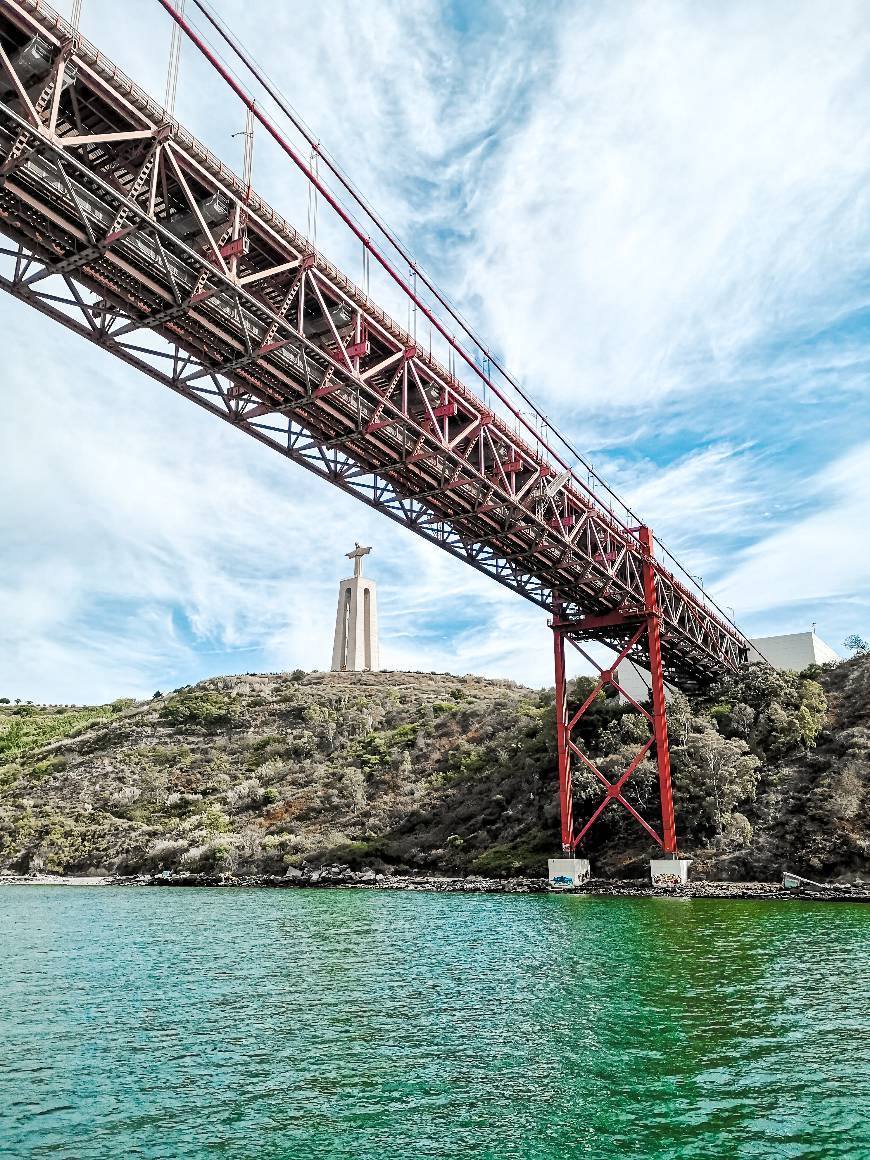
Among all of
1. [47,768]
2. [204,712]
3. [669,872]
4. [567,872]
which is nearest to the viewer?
[669,872]

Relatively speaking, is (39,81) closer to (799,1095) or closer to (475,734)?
(799,1095)

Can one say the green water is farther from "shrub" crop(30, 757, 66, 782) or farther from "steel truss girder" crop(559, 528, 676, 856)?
"shrub" crop(30, 757, 66, 782)

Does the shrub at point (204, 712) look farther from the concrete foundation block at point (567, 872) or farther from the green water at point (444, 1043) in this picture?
the green water at point (444, 1043)

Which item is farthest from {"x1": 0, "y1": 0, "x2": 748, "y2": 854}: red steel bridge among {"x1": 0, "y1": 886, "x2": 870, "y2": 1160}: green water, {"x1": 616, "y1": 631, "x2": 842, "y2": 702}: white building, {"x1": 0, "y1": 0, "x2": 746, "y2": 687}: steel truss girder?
{"x1": 616, "y1": 631, "x2": 842, "y2": 702}: white building

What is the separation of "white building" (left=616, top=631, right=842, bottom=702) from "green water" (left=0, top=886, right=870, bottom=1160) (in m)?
38.7

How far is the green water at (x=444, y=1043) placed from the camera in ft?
28.8

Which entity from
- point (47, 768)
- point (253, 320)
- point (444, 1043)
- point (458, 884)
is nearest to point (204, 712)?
point (47, 768)

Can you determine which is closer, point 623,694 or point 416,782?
point 623,694

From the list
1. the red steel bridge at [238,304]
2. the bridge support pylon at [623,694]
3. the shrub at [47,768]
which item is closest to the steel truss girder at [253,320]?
the red steel bridge at [238,304]

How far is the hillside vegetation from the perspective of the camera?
4006 cm

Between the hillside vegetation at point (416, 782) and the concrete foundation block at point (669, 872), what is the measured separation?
6.79 ft

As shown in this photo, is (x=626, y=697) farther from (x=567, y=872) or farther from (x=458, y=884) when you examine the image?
(x=458, y=884)

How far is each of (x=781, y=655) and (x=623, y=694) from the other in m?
27.7

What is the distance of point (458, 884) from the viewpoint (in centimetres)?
3997
